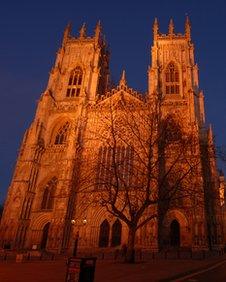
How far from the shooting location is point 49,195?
101 feet

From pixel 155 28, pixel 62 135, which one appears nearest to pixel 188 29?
pixel 155 28

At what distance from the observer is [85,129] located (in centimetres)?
3253

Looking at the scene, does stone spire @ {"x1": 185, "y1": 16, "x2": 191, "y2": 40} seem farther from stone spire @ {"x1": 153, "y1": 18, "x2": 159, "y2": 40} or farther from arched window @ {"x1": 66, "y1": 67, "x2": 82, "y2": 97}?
arched window @ {"x1": 66, "y1": 67, "x2": 82, "y2": 97}

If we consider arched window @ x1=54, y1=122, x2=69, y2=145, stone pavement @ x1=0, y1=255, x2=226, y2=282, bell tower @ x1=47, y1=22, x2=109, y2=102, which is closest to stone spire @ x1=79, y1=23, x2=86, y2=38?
bell tower @ x1=47, y1=22, x2=109, y2=102

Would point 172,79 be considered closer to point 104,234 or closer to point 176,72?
point 176,72

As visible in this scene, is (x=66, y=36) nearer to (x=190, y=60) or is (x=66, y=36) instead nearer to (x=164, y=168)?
(x=190, y=60)

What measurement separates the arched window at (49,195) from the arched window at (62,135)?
504cm

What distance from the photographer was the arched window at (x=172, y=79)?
36656 mm

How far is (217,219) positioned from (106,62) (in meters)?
31.6

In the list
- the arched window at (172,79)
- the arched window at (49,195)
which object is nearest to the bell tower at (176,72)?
the arched window at (172,79)

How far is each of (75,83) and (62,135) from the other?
9.11 metres

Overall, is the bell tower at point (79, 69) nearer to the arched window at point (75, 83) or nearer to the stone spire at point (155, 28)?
the arched window at point (75, 83)

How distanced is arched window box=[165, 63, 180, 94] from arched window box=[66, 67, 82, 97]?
12.1m

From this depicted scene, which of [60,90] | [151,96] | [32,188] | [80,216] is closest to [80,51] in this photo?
[60,90]
